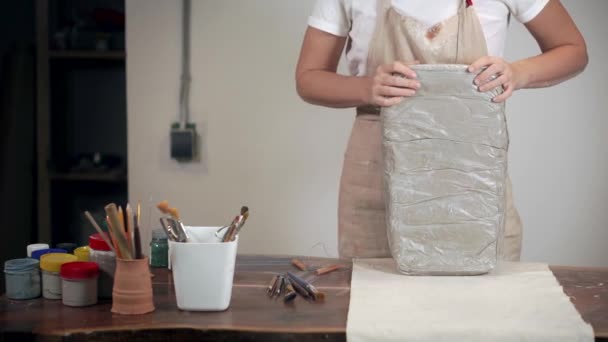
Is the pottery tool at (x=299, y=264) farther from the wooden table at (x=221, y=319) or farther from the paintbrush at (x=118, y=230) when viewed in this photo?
the paintbrush at (x=118, y=230)

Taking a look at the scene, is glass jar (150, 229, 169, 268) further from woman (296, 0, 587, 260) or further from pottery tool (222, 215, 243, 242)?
woman (296, 0, 587, 260)

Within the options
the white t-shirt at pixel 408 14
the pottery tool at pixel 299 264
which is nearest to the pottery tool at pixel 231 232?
the pottery tool at pixel 299 264

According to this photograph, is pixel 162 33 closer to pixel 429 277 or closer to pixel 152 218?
pixel 152 218

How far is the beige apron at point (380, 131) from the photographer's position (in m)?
1.75

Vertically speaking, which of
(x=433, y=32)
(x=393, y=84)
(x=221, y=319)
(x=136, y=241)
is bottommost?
(x=221, y=319)

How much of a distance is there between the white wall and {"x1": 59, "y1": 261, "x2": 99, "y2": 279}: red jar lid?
5.55ft

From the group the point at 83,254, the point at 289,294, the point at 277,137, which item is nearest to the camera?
the point at 289,294

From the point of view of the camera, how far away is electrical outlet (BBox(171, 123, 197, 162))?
303 cm

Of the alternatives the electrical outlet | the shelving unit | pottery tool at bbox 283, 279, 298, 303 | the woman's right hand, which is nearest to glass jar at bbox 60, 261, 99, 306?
pottery tool at bbox 283, 279, 298, 303

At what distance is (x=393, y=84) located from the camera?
155 cm

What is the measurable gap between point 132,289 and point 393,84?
0.66 meters

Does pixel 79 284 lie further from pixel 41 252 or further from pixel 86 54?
pixel 86 54

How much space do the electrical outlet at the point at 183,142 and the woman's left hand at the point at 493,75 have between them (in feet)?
5.60

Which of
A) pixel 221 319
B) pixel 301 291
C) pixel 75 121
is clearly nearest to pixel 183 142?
pixel 75 121
